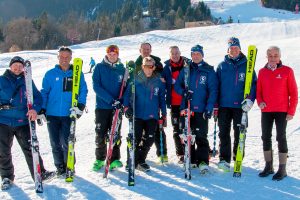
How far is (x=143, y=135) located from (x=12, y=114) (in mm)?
1918

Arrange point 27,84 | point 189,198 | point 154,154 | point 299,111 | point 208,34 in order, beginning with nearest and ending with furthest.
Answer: point 189,198, point 27,84, point 154,154, point 299,111, point 208,34

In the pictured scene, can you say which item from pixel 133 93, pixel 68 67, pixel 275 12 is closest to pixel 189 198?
pixel 133 93

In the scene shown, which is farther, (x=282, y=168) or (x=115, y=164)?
(x=115, y=164)

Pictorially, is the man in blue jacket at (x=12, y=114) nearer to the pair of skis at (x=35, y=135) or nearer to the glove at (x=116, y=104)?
the pair of skis at (x=35, y=135)

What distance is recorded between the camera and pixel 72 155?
18.3ft

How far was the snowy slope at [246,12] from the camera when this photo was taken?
346ft

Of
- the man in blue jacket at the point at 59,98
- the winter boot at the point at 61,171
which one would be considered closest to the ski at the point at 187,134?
the man in blue jacket at the point at 59,98

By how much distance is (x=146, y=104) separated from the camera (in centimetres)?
591

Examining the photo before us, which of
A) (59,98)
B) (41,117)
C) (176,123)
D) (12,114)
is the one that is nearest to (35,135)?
(41,117)

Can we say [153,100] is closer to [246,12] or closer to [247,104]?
[247,104]

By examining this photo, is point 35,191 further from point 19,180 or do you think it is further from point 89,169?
point 89,169

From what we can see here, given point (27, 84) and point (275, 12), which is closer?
point (27, 84)

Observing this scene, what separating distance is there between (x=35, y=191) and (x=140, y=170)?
1584mm

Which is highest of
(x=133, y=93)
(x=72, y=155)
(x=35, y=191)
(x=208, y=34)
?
(x=208, y=34)
